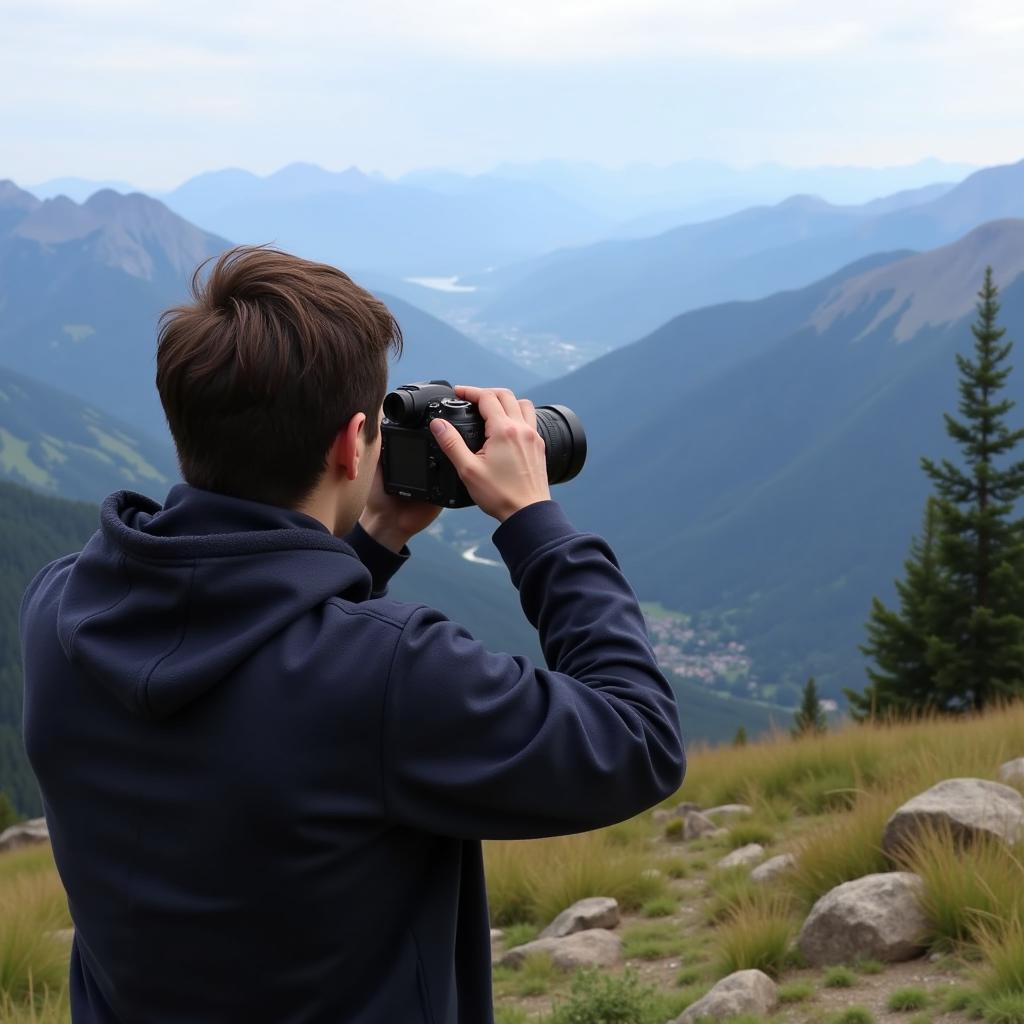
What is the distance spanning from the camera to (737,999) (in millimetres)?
4184

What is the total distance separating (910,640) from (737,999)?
62.4 ft

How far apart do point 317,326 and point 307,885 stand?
2.34 feet

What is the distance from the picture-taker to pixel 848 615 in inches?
6457

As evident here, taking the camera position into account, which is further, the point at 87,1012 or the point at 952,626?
the point at 952,626

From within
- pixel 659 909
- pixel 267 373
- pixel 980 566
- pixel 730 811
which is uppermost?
pixel 267 373

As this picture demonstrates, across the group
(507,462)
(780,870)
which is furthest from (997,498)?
(507,462)

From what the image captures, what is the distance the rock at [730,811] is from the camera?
296 inches

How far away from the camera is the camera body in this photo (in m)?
1.92

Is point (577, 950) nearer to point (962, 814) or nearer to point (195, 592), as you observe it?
point (962, 814)

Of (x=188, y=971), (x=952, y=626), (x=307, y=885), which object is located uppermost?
(x=307, y=885)

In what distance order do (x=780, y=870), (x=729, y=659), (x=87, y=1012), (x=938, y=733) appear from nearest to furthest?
(x=87, y=1012)
(x=780, y=870)
(x=938, y=733)
(x=729, y=659)

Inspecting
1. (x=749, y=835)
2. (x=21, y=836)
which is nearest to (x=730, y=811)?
(x=749, y=835)

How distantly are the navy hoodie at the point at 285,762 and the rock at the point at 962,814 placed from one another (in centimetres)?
366

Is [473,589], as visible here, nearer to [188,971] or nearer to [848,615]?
[848,615]
